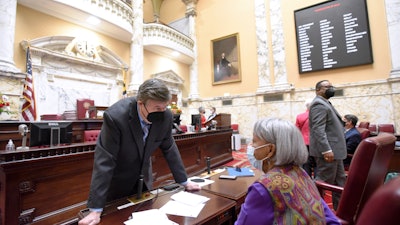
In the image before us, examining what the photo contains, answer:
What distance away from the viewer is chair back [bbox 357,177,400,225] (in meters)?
0.37

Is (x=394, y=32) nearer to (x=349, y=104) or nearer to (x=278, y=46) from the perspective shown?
(x=349, y=104)

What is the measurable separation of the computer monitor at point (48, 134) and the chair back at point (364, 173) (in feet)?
9.36

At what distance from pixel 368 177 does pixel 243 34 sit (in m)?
8.12

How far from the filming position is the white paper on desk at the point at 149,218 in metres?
1.00

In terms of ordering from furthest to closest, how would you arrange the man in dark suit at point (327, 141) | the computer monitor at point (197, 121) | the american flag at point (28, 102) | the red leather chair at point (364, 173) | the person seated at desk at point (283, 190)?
1. the computer monitor at point (197, 121)
2. the american flag at point (28, 102)
3. the man in dark suit at point (327, 141)
4. the red leather chair at point (364, 173)
5. the person seated at desk at point (283, 190)

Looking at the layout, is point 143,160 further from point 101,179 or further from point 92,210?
point 92,210

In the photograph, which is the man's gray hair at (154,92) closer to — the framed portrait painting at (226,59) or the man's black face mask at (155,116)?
the man's black face mask at (155,116)

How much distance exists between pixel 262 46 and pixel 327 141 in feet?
21.0

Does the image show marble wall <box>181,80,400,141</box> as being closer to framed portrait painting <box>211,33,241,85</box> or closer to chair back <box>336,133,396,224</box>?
framed portrait painting <box>211,33,241,85</box>

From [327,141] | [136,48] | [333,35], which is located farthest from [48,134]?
[333,35]

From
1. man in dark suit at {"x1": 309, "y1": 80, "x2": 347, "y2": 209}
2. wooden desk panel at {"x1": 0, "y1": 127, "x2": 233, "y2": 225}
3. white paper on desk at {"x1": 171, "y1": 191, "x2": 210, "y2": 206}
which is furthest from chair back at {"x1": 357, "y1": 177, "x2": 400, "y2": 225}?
wooden desk panel at {"x1": 0, "y1": 127, "x2": 233, "y2": 225}

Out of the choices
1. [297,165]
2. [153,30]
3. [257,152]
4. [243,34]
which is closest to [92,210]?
[257,152]

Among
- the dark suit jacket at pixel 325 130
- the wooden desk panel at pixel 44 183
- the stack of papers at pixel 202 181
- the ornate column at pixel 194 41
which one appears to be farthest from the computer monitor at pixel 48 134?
the ornate column at pixel 194 41

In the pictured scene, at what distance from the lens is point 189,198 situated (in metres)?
1.30
